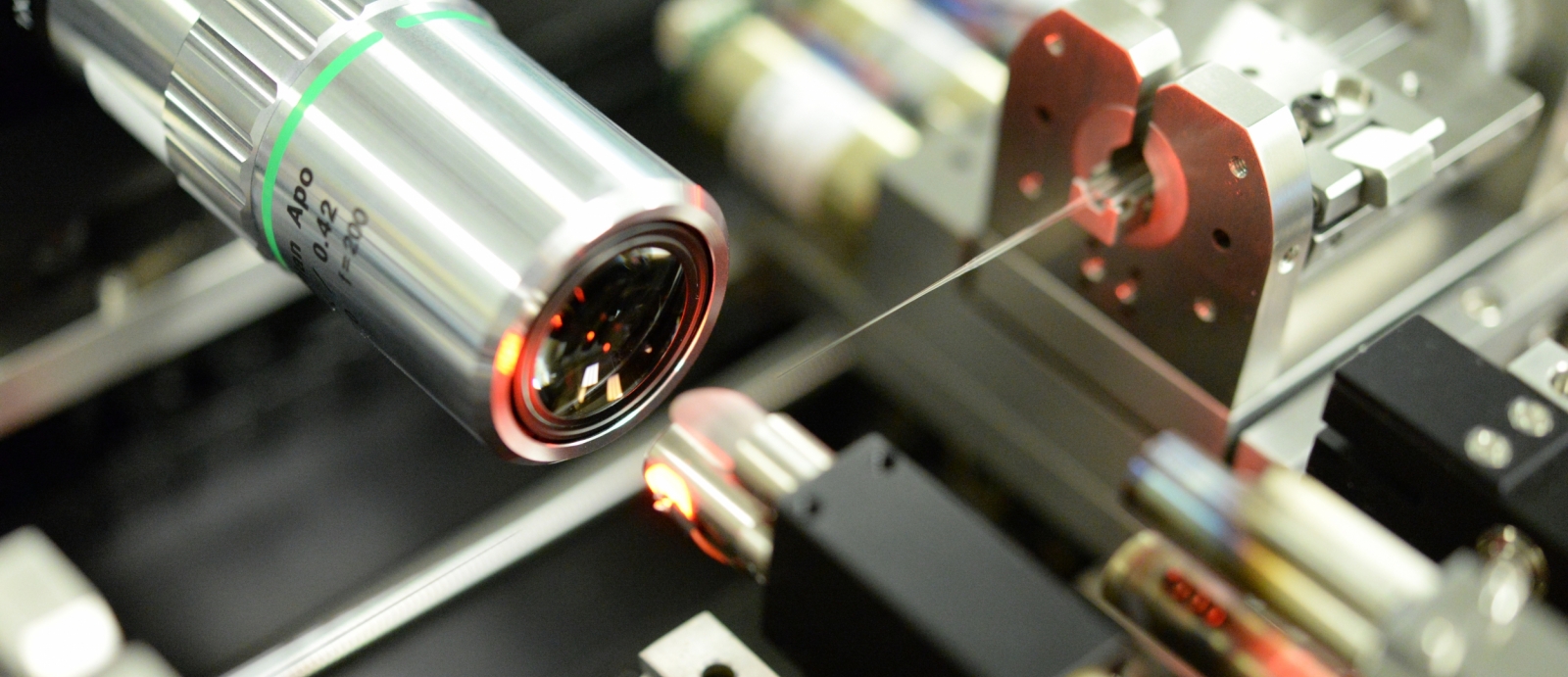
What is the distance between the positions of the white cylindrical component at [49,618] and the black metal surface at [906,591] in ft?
0.62

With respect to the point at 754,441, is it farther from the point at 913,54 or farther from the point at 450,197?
the point at 913,54

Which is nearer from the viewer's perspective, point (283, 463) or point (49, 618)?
point (49, 618)

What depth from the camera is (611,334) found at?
0.45 meters

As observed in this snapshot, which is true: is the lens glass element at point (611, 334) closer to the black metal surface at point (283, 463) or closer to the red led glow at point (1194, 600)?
the black metal surface at point (283, 463)

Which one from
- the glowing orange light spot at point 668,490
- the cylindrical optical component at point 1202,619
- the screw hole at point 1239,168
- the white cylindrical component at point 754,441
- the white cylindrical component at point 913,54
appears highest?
the screw hole at point 1239,168

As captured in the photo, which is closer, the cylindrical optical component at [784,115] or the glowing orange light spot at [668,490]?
the glowing orange light spot at [668,490]

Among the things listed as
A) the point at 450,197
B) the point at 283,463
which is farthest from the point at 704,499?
the point at 283,463

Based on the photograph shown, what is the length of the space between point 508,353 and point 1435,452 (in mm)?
292

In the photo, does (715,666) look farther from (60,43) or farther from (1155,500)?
(60,43)

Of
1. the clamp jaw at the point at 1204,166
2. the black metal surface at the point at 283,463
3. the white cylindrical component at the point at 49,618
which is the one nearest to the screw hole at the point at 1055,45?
the clamp jaw at the point at 1204,166

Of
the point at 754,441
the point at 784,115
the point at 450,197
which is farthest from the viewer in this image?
the point at 784,115

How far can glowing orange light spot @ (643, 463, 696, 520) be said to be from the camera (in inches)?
19.5

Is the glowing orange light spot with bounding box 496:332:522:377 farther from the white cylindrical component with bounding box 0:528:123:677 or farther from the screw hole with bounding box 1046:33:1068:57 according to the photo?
the screw hole with bounding box 1046:33:1068:57

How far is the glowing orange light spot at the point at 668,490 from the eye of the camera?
495 millimetres
